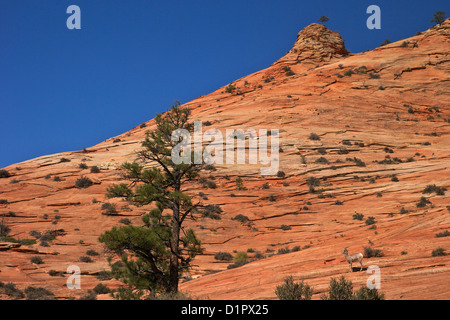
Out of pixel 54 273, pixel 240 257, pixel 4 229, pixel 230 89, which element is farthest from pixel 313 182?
pixel 230 89

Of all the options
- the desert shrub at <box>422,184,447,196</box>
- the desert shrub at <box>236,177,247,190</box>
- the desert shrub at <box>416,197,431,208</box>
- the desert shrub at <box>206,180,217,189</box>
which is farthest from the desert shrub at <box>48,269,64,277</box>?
the desert shrub at <box>422,184,447,196</box>

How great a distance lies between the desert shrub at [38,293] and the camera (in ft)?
47.9

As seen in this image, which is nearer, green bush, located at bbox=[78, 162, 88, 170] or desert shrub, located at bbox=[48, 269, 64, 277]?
desert shrub, located at bbox=[48, 269, 64, 277]

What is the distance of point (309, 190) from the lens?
29141mm

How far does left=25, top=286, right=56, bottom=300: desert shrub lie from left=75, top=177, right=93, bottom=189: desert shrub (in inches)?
641

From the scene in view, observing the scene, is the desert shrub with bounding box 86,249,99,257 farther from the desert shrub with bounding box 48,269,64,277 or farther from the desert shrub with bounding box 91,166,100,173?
the desert shrub with bounding box 91,166,100,173

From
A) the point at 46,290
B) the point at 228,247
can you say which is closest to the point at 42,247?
the point at 46,290

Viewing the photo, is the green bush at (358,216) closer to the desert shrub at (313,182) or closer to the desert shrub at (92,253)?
the desert shrub at (313,182)

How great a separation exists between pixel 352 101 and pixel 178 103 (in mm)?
33927

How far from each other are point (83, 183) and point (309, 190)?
16.1m

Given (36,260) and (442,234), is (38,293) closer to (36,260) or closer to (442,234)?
(36,260)

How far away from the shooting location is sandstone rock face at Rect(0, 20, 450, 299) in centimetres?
1335

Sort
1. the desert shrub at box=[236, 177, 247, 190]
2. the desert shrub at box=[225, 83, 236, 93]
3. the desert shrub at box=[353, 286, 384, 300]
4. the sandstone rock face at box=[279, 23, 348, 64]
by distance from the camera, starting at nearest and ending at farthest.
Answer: the desert shrub at box=[353, 286, 384, 300] < the desert shrub at box=[236, 177, 247, 190] < the desert shrub at box=[225, 83, 236, 93] < the sandstone rock face at box=[279, 23, 348, 64]

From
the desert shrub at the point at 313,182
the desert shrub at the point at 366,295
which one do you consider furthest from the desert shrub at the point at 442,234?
the desert shrub at the point at 313,182
